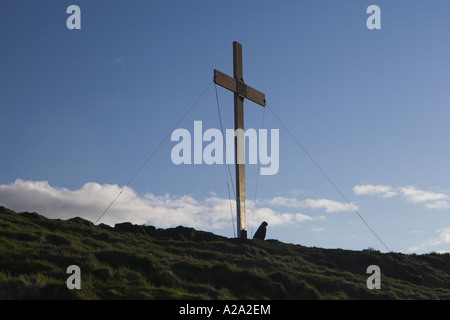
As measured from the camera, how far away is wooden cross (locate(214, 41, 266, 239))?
21.2 meters

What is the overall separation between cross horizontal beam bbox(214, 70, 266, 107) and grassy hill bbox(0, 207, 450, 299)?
6.15m

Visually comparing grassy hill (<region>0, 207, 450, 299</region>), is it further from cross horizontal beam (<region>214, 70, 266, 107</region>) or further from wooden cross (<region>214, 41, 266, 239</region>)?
cross horizontal beam (<region>214, 70, 266, 107</region>)

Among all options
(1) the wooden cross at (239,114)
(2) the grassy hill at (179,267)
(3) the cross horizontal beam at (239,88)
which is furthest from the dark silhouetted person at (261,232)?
(3) the cross horizontal beam at (239,88)

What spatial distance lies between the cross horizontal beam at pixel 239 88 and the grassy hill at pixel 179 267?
20.2 ft

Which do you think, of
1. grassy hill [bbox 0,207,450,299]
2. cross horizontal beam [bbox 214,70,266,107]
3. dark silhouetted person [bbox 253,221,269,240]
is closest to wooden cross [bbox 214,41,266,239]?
cross horizontal beam [bbox 214,70,266,107]

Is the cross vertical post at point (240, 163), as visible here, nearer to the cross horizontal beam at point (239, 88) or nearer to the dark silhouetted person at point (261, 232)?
the cross horizontal beam at point (239, 88)

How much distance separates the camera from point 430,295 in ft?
54.4

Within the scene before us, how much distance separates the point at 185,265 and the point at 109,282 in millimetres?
2854

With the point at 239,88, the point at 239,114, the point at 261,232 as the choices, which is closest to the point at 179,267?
the point at 261,232

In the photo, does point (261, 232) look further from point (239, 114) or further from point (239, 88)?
point (239, 88)
